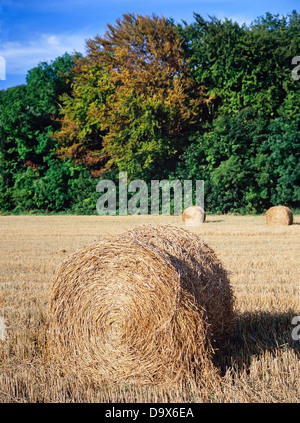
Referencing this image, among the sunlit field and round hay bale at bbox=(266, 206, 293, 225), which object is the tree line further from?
the sunlit field

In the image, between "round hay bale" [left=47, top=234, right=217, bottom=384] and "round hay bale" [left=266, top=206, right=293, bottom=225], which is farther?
"round hay bale" [left=266, top=206, right=293, bottom=225]

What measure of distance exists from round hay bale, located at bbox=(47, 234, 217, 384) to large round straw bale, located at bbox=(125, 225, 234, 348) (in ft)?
0.28

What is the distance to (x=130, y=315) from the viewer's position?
12.8 feet

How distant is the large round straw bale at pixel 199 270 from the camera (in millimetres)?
3990

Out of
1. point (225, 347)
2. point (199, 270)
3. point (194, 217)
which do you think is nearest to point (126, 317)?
point (199, 270)

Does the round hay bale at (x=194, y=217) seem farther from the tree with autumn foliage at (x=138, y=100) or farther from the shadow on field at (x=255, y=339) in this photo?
the shadow on field at (x=255, y=339)

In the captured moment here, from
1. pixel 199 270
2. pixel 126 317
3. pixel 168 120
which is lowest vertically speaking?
pixel 126 317

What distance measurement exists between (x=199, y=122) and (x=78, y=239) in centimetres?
1453

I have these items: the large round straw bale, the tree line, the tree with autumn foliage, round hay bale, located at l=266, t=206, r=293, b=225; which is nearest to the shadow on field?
the large round straw bale

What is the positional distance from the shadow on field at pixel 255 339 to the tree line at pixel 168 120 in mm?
18007

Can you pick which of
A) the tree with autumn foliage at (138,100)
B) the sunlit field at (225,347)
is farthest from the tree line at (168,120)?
the sunlit field at (225,347)

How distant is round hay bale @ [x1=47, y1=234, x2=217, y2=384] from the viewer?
12.3 ft

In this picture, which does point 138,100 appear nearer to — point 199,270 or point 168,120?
point 168,120

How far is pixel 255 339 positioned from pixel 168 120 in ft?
68.4
